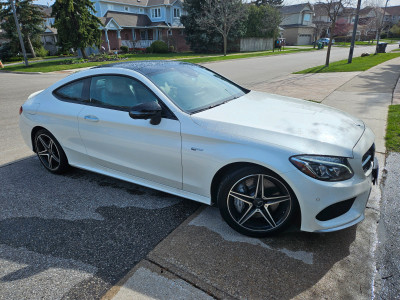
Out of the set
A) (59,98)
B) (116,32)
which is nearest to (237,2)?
(116,32)

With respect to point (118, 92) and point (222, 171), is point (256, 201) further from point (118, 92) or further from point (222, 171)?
point (118, 92)

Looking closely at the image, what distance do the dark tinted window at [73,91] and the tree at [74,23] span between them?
24583mm

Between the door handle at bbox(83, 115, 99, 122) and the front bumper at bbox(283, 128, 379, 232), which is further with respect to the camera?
the door handle at bbox(83, 115, 99, 122)

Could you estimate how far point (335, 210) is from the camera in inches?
99.0

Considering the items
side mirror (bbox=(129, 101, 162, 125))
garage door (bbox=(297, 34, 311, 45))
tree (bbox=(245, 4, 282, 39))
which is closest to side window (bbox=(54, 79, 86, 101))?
side mirror (bbox=(129, 101, 162, 125))

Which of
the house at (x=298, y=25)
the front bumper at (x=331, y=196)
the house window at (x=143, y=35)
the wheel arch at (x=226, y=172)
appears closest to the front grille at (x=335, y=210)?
the front bumper at (x=331, y=196)

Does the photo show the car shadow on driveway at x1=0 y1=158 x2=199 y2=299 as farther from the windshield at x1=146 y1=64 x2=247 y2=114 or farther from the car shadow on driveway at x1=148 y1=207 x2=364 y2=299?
the windshield at x1=146 y1=64 x2=247 y2=114

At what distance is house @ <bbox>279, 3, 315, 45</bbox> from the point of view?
65188 mm

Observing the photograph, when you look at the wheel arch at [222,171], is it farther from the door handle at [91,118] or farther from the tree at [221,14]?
the tree at [221,14]

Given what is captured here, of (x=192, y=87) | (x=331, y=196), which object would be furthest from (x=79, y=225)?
(x=331, y=196)

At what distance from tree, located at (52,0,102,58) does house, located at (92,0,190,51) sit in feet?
42.7

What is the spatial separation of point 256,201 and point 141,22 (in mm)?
47504

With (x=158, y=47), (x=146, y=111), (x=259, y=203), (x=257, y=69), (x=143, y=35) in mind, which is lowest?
(x=257, y=69)

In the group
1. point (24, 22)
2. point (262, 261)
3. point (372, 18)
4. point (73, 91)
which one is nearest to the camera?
point (262, 261)
